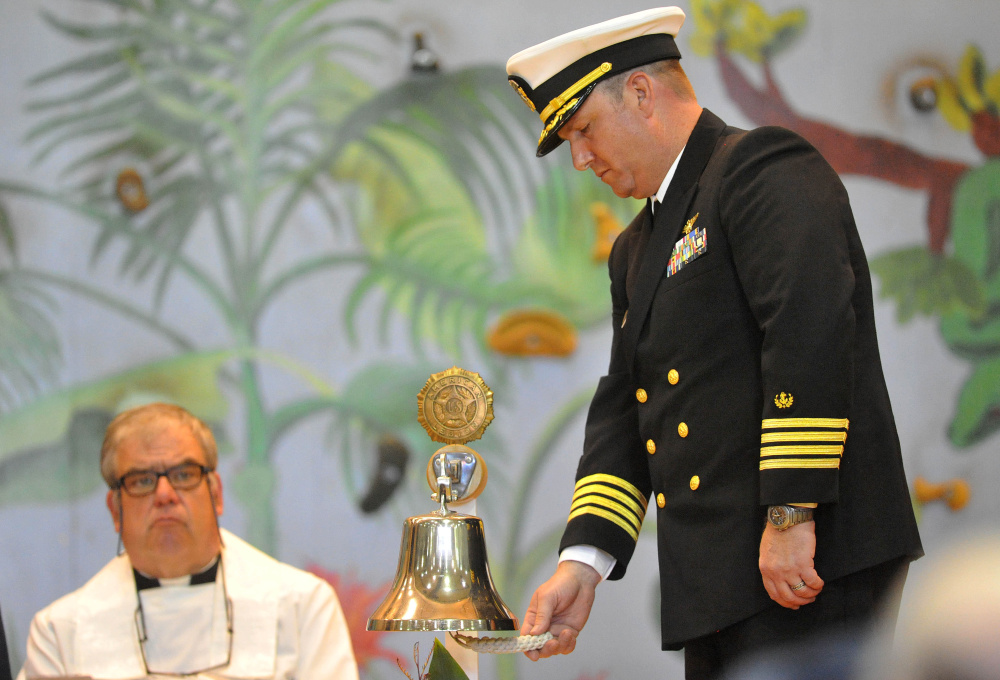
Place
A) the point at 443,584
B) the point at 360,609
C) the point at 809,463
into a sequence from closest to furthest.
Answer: the point at 809,463, the point at 443,584, the point at 360,609

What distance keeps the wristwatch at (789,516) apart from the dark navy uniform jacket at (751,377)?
0.9 inches

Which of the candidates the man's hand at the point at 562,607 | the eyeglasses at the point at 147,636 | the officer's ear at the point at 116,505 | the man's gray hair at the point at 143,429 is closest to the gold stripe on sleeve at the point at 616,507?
the man's hand at the point at 562,607

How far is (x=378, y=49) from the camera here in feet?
14.4

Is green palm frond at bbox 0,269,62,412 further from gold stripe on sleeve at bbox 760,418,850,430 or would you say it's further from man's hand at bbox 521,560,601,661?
gold stripe on sleeve at bbox 760,418,850,430

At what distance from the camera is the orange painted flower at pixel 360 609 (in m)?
4.12

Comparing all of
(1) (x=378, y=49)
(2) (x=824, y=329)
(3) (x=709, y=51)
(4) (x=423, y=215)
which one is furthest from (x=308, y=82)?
(2) (x=824, y=329)

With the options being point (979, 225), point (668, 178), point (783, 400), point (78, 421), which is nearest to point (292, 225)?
point (78, 421)

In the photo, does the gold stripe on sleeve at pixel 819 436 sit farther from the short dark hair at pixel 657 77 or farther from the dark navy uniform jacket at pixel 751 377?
the short dark hair at pixel 657 77

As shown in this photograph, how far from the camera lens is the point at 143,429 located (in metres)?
2.80

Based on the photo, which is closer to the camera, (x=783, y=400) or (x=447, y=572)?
(x=783, y=400)

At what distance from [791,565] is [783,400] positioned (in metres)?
0.25

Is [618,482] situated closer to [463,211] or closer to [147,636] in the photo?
[147,636]

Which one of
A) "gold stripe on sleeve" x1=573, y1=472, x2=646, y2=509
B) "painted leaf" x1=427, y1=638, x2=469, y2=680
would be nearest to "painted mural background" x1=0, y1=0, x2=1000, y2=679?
"gold stripe on sleeve" x1=573, y1=472, x2=646, y2=509

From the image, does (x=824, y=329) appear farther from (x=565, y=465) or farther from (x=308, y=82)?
(x=308, y=82)
